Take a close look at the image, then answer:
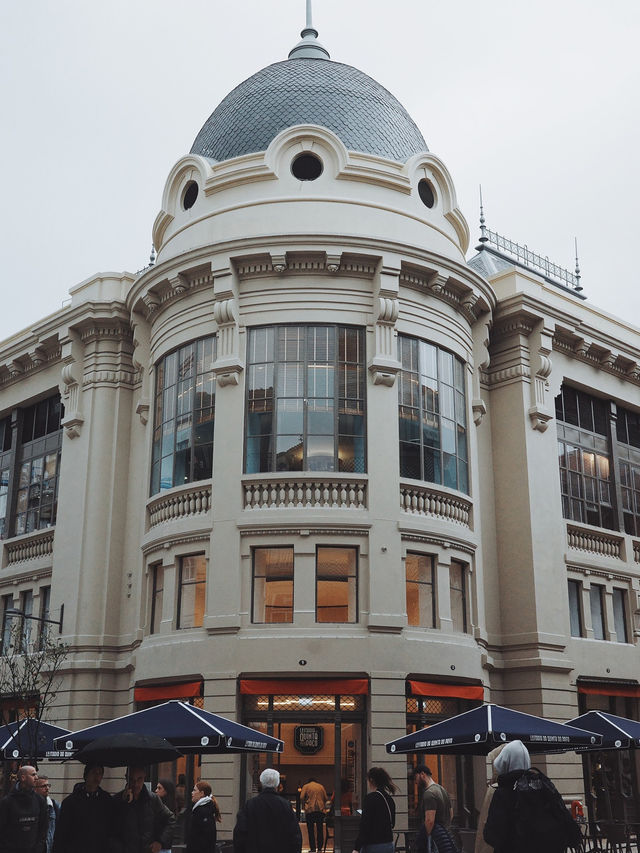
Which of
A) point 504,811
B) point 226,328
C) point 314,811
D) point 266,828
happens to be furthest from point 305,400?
point 504,811

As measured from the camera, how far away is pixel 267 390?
81.1 ft

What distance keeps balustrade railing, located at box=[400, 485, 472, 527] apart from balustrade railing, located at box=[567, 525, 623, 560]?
179 inches

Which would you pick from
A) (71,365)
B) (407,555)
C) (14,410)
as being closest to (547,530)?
(407,555)

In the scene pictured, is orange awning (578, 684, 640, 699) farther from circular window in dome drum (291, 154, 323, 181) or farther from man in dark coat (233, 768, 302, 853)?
man in dark coat (233, 768, 302, 853)

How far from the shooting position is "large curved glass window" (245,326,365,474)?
24219 mm

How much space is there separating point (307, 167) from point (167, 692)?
1407 centimetres

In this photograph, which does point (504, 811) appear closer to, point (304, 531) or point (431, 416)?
point (304, 531)

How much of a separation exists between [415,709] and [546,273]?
2214 cm

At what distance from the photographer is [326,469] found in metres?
24.1

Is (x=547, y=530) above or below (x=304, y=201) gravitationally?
below

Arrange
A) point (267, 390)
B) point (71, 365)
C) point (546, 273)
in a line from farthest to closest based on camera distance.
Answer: point (546, 273)
point (71, 365)
point (267, 390)

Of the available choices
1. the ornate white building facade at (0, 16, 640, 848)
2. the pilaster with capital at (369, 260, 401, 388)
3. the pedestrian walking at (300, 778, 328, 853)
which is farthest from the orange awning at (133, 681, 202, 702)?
the pilaster with capital at (369, 260, 401, 388)

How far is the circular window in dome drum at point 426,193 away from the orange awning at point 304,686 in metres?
13.5

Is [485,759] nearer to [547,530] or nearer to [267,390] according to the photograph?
[547,530]
